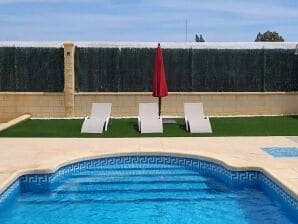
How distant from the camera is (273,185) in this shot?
824 cm

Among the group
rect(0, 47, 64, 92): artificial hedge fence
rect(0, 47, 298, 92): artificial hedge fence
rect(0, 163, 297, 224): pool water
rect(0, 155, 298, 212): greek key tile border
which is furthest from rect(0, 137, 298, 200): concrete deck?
rect(0, 47, 298, 92): artificial hedge fence

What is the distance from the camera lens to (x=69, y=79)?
18734mm

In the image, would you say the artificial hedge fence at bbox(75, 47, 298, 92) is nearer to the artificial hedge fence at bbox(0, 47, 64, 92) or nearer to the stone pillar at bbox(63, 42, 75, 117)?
the stone pillar at bbox(63, 42, 75, 117)

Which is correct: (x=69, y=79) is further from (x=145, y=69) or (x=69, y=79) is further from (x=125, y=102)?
(x=145, y=69)

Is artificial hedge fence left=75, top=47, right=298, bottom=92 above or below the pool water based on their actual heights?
above

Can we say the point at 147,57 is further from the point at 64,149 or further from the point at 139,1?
the point at 64,149

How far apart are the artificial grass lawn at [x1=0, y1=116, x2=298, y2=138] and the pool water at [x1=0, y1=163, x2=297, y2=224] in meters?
4.02

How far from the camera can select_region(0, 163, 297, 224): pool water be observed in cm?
744

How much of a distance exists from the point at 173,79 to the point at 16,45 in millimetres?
5977

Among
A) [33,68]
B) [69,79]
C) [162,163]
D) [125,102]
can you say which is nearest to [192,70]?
[125,102]

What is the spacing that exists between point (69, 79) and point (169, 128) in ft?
17.2

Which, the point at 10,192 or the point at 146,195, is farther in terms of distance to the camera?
the point at 146,195

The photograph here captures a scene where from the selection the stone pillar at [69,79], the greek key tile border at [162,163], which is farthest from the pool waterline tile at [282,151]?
the stone pillar at [69,79]

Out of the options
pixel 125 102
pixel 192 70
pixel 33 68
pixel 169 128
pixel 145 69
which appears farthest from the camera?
pixel 192 70
